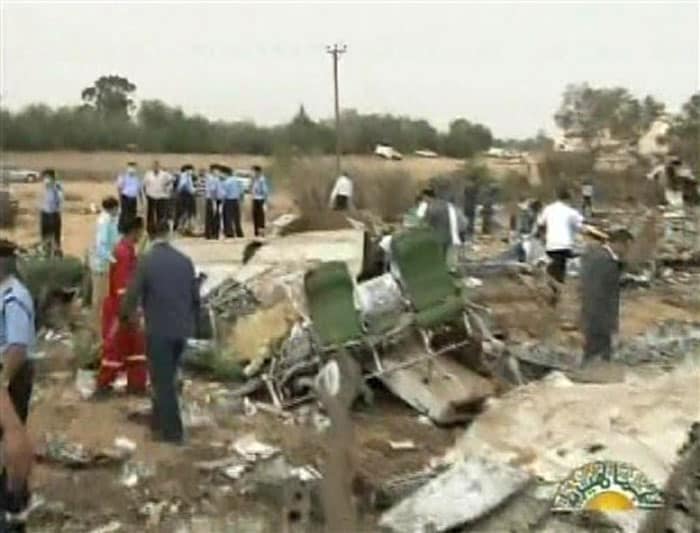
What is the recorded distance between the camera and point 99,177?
53875 mm

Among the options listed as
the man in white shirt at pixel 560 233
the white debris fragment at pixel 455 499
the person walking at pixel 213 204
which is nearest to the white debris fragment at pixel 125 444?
the white debris fragment at pixel 455 499

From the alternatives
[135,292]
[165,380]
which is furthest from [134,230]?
[165,380]

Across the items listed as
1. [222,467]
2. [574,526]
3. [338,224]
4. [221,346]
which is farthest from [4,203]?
[574,526]

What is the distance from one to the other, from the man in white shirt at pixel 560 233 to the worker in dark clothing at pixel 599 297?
3.56 metres

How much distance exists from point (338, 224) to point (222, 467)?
6.68 m

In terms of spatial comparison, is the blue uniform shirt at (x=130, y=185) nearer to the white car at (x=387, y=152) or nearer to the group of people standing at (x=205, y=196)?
the group of people standing at (x=205, y=196)

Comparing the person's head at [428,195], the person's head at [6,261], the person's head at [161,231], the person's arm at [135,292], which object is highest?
the person's head at [6,261]

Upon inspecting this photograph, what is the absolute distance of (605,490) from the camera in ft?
27.0

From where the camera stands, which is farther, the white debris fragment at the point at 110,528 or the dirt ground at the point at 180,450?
the dirt ground at the point at 180,450

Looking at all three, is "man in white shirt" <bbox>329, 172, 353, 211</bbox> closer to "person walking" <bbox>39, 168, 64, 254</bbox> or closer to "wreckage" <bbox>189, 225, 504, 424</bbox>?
"person walking" <bbox>39, 168, 64, 254</bbox>

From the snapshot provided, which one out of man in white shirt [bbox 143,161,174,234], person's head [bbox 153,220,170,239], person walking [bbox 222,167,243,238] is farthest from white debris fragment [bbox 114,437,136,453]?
person walking [bbox 222,167,243,238]

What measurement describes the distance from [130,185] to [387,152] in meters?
43.1

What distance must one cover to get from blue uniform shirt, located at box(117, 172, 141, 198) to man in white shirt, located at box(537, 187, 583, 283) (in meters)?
8.79

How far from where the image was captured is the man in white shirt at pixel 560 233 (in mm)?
15883
